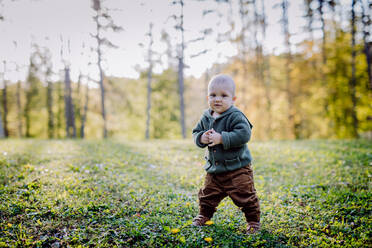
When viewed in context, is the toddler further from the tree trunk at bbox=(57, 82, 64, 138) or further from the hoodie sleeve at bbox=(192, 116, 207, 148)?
the tree trunk at bbox=(57, 82, 64, 138)

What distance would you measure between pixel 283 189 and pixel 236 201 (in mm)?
2565

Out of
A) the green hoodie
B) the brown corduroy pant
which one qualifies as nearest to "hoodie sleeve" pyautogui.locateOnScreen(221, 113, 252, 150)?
the green hoodie

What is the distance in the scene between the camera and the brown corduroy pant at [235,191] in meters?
2.89

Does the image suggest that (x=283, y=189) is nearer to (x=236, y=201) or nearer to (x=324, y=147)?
(x=236, y=201)

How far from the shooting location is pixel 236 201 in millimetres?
2895

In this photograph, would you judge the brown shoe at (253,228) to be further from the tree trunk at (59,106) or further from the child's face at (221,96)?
the tree trunk at (59,106)

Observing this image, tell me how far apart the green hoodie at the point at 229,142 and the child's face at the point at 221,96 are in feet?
0.31

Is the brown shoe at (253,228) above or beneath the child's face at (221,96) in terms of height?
beneath

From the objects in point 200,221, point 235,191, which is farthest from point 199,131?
point 200,221

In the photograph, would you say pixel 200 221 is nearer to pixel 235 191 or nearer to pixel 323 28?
pixel 235 191

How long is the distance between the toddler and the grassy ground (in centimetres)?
44

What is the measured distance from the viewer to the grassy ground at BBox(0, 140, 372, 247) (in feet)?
9.53

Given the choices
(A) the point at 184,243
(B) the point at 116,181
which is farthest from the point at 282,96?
(A) the point at 184,243

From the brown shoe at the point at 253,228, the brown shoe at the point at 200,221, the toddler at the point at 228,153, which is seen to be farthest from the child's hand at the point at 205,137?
the brown shoe at the point at 253,228
